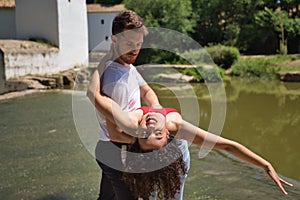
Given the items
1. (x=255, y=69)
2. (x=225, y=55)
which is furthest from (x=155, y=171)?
(x=225, y=55)

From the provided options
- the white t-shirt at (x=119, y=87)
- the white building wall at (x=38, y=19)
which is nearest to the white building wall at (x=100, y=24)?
the white building wall at (x=38, y=19)

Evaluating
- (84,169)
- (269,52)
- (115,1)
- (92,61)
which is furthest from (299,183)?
(115,1)

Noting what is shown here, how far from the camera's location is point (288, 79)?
671 inches

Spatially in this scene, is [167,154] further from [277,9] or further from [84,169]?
[277,9]

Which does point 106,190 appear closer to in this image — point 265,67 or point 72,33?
point 72,33

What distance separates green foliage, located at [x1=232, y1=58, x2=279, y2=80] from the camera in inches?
717

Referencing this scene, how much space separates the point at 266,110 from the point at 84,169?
258 inches

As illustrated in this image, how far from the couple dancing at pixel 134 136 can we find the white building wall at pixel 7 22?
17.7 m

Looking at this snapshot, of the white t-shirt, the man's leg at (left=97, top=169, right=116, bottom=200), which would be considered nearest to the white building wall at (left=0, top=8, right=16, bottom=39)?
the man's leg at (left=97, top=169, right=116, bottom=200)

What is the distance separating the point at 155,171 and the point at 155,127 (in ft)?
0.85

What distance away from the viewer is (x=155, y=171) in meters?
2.14

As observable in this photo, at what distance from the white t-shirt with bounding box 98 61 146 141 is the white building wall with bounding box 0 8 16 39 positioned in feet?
58.1

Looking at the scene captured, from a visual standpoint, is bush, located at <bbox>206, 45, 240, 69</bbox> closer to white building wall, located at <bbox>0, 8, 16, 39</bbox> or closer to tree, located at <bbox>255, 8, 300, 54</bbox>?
tree, located at <bbox>255, 8, 300, 54</bbox>

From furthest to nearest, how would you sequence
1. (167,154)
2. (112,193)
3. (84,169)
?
(84,169) → (112,193) → (167,154)
